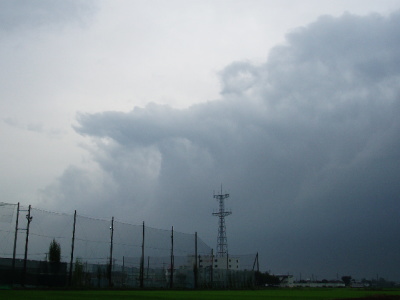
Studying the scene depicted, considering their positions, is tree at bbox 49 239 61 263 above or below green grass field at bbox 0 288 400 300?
above

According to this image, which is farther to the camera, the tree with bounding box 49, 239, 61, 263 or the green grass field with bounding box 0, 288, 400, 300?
the tree with bounding box 49, 239, 61, 263

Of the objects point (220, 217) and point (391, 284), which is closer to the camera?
point (220, 217)

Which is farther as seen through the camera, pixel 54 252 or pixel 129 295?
pixel 54 252

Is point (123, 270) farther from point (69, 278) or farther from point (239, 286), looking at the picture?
point (239, 286)

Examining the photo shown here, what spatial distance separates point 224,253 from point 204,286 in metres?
31.9

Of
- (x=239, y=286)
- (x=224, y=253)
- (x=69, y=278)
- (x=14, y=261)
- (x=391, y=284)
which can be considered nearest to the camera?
(x=14, y=261)

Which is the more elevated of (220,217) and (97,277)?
(220,217)

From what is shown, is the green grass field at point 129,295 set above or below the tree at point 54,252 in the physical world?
below

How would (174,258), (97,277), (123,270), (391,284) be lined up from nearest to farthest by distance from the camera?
(97,277), (123,270), (174,258), (391,284)

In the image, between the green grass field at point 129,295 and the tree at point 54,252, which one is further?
the tree at point 54,252

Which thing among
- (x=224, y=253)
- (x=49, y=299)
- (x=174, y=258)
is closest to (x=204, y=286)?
(x=174, y=258)

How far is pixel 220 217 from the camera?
94.1 metres

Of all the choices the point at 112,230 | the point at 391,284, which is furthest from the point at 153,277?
the point at 391,284

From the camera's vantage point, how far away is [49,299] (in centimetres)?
2069
